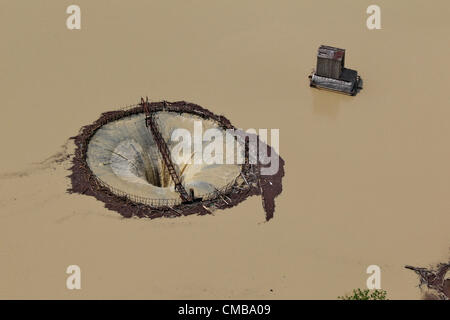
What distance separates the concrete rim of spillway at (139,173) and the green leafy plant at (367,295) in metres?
11.3

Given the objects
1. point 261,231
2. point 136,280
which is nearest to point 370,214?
point 261,231

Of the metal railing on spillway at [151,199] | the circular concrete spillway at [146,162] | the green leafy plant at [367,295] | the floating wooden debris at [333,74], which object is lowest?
the green leafy plant at [367,295]

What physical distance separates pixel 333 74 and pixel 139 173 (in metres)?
21.4

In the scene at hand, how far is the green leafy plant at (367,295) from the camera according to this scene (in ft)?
117

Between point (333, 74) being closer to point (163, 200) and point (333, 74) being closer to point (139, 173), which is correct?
point (139, 173)

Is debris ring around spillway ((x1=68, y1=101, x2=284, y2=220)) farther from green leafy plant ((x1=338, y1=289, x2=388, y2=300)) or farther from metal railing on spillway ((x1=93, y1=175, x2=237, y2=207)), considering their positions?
green leafy plant ((x1=338, y1=289, x2=388, y2=300))

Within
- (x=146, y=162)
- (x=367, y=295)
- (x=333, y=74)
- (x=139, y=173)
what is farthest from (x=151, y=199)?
(x=333, y=74)

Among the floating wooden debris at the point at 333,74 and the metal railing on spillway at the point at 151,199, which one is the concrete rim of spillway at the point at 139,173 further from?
the floating wooden debris at the point at 333,74

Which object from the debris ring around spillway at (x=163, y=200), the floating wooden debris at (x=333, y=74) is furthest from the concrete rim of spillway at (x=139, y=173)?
the floating wooden debris at (x=333, y=74)

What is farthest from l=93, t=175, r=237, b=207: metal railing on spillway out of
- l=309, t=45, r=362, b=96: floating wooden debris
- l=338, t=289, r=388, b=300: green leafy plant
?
l=309, t=45, r=362, b=96: floating wooden debris

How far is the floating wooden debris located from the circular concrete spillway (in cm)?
1177

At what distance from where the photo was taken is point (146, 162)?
48.6 meters

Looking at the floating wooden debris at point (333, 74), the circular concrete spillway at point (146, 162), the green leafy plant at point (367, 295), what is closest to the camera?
the green leafy plant at point (367, 295)

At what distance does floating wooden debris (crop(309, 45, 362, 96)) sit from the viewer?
54.4 metres
